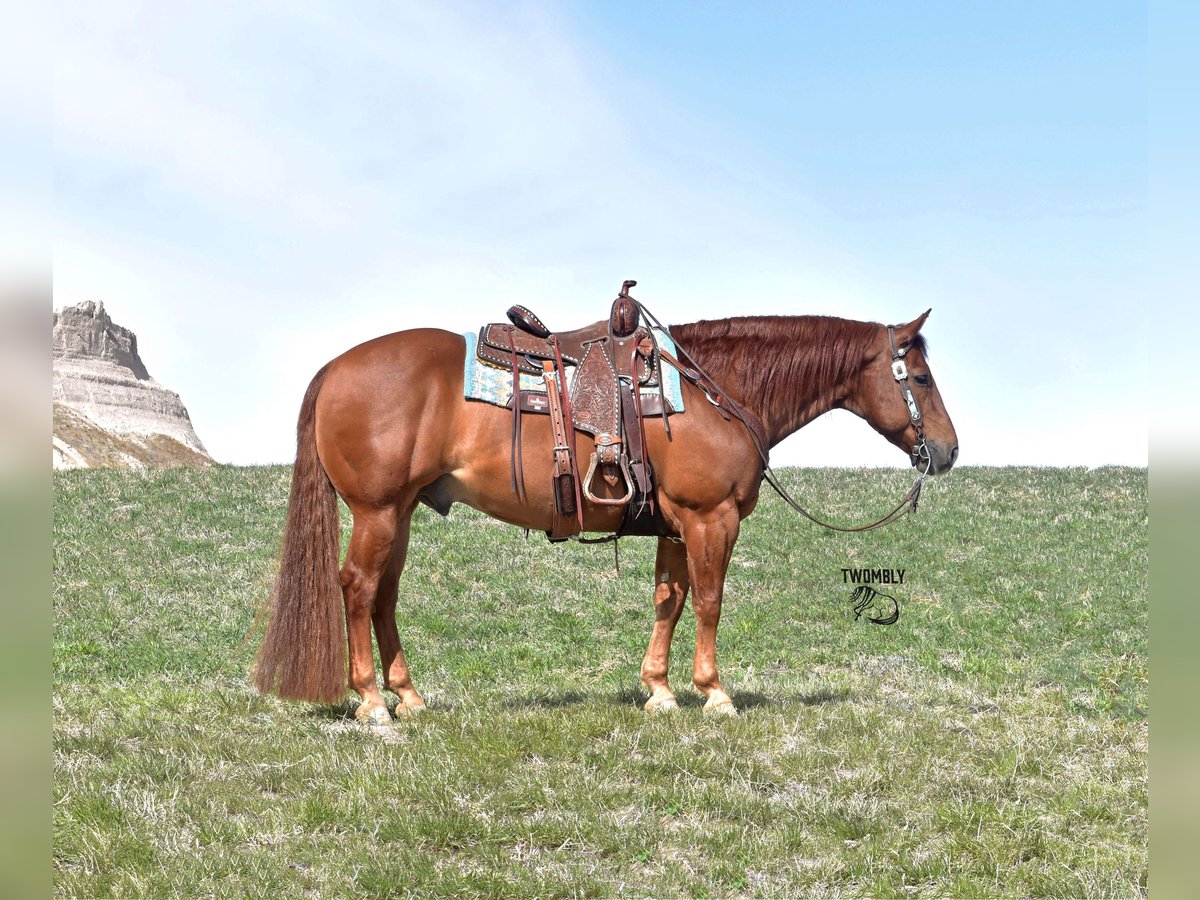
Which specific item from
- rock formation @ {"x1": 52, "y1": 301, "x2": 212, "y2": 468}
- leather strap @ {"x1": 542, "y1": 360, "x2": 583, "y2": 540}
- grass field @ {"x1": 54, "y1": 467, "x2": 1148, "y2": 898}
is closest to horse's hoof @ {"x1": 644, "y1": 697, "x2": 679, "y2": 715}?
grass field @ {"x1": 54, "y1": 467, "x2": 1148, "y2": 898}

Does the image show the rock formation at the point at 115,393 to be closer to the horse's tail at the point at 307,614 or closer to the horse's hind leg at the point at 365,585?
the horse's tail at the point at 307,614

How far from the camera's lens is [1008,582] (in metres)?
13.8

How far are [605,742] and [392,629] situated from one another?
195 cm

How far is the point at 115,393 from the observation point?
4209 centimetres

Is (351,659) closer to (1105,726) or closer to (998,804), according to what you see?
(998,804)

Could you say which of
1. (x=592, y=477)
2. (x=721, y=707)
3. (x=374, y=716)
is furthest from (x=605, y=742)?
(x=592, y=477)

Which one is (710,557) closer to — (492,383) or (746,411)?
(746,411)

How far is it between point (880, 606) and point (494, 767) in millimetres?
8398

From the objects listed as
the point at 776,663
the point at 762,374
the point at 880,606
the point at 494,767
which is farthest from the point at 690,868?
the point at 880,606

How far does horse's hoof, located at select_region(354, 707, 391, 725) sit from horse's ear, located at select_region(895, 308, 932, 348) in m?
4.72

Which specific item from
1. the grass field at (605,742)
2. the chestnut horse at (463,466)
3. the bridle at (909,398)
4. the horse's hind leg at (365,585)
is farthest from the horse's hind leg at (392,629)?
the bridle at (909,398)

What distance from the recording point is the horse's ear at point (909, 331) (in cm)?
753

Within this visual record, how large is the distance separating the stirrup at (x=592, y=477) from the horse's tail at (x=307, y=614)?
1798mm

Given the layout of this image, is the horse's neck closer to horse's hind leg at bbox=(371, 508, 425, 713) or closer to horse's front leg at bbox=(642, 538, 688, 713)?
horse's front leg at bbox=(642, 538, 688, 713)
